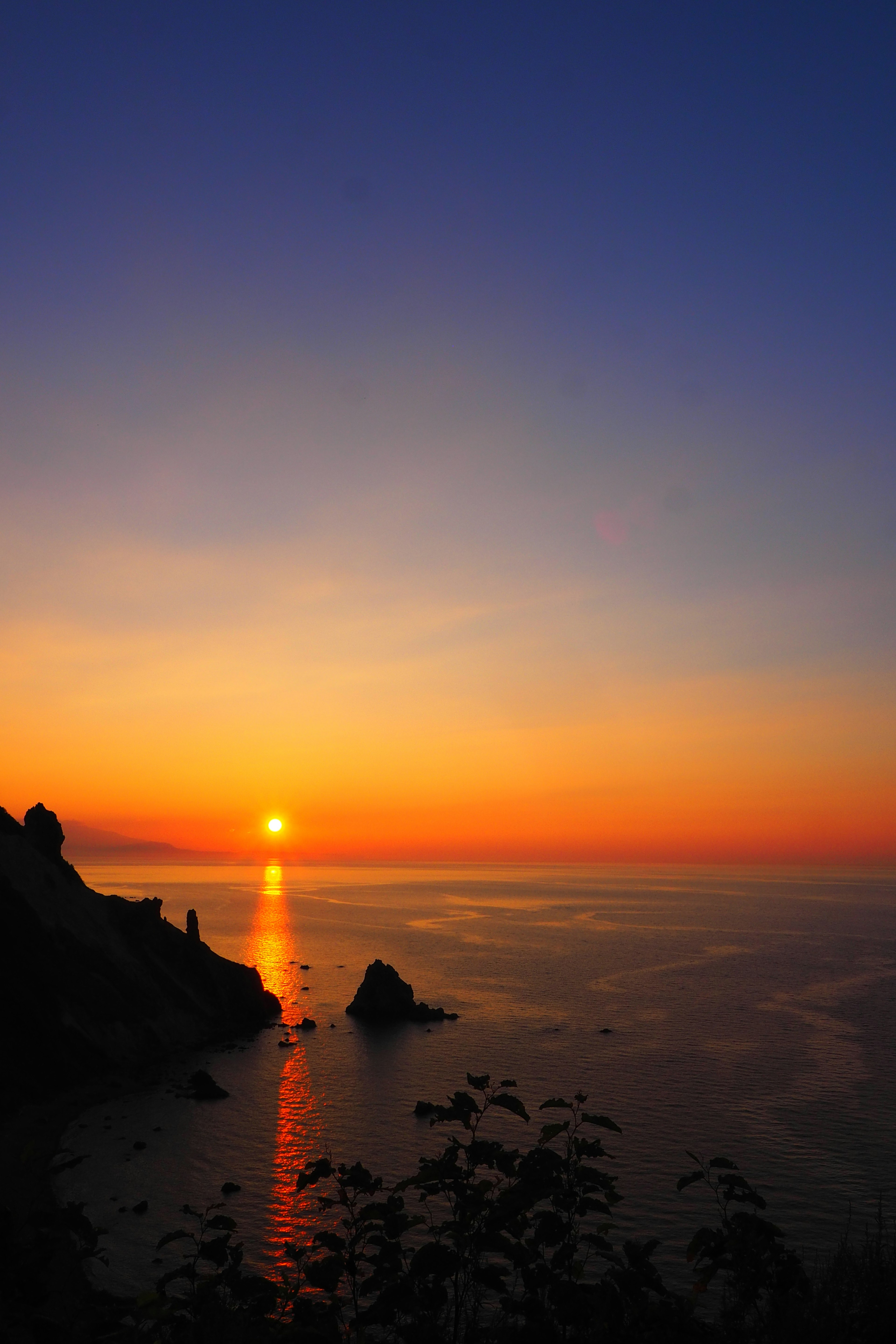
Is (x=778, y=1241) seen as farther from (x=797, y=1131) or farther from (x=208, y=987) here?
(x=208, y=987)

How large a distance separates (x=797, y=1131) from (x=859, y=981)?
73.3m

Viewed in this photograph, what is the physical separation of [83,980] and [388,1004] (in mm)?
36281

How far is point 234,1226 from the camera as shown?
9922mm

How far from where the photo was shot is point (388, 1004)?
86125mm

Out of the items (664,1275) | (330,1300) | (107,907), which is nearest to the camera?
(330,1300)

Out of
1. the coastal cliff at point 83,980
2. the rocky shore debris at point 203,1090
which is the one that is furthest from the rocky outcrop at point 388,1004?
the rocky shore debris at point 203,1090

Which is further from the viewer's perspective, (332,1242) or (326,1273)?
(332,1242)

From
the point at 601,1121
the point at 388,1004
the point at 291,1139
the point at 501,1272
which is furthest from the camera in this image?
the point at 388,1004

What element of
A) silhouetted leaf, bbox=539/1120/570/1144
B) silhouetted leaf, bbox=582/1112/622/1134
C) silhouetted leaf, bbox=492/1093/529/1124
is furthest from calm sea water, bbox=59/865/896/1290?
silhouetted leaf, bbox=582/1112/622/1134

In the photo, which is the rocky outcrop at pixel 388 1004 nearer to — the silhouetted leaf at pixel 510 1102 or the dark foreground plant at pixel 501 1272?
the dark foreground plant at pixel 501 1272

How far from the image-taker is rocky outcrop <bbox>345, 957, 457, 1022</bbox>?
85.3m

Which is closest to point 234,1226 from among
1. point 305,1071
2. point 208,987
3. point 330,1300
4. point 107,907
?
point 330,1300

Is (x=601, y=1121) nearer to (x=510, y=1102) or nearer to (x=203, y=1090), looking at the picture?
(x=510, y=1102)

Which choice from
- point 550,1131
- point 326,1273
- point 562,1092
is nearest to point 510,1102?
point 550,1131
